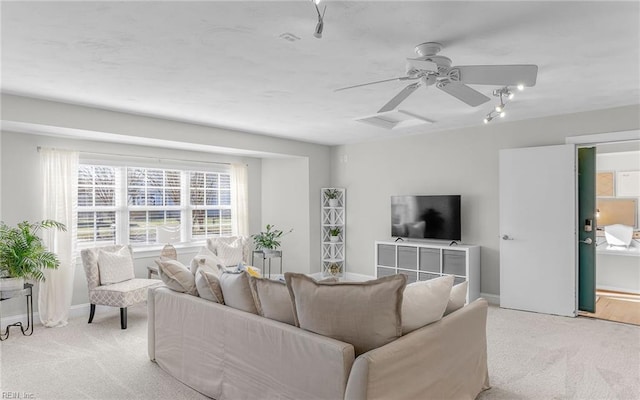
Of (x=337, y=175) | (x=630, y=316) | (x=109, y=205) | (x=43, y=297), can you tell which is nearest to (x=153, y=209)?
(x=109, y=205)

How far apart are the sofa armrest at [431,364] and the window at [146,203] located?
15.0 feet

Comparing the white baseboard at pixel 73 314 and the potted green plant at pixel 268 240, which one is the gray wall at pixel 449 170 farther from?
the white baseboard at pixel 73 314

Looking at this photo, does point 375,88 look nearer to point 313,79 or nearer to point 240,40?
point 313,79

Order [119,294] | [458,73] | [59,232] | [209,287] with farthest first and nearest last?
1. [59,232]
2. [119,294]
3. [209,287]
4. [458,73]

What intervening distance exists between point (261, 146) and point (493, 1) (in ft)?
14.3

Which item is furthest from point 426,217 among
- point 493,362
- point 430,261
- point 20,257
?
point 20,257

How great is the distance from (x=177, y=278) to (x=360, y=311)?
69.5 inches

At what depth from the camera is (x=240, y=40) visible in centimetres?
259

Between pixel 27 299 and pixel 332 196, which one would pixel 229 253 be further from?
pixel 27 299

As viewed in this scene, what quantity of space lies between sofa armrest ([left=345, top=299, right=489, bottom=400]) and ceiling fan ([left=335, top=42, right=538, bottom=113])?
A: 1505 mm

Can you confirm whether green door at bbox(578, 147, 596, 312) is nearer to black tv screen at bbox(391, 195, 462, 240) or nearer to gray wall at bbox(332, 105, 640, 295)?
gray wall at bbox(332, 105, 640, 295)

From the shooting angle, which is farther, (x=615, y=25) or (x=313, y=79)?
(x=313, y=79)

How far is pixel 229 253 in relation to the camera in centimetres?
608

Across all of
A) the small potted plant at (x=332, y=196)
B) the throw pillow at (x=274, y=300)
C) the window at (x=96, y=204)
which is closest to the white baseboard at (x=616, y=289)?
the small potted plant at (x=332, y=196)
